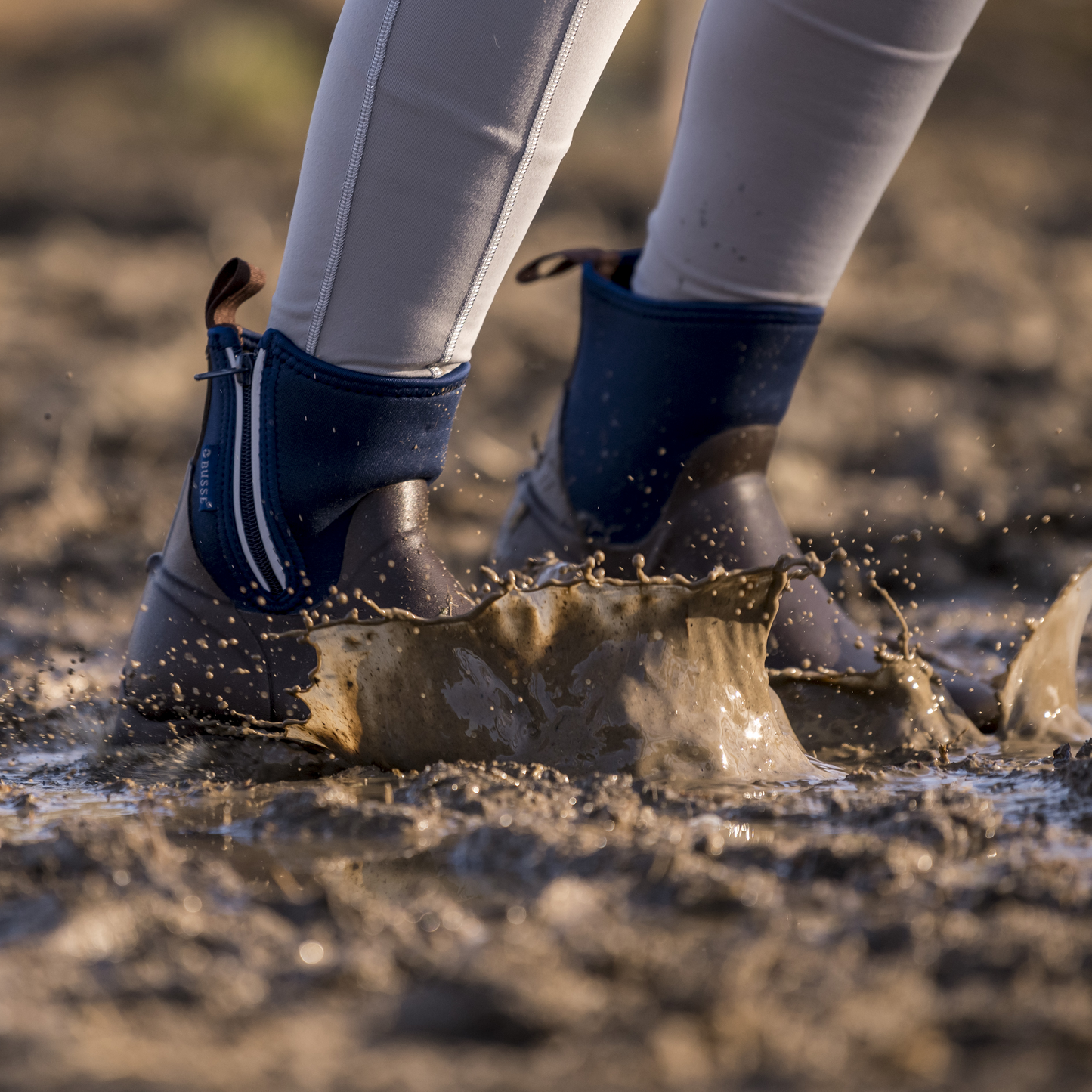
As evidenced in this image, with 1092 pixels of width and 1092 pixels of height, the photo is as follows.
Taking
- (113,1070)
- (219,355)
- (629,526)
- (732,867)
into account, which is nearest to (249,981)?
(113,1070)

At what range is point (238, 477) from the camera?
136 cm

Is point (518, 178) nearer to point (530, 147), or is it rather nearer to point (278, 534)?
point (530, 147)

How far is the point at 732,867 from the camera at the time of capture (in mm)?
931

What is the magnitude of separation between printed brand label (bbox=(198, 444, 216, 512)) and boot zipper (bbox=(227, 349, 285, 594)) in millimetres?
38

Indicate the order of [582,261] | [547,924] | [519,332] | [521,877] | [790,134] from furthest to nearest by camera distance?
[519,332], [582,261], [790,134], [521,877], [547,924]

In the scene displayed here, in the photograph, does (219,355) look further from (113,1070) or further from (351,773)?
(113,1070)

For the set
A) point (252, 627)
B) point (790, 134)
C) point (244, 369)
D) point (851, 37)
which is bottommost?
point (252, 627)

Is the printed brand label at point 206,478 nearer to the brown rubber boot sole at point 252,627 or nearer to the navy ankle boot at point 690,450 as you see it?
the brown rubber boot sole at point 252,627

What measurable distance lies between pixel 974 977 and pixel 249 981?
441 mm

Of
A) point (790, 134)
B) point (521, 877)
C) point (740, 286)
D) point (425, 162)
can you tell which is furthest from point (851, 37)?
point (521, 877)

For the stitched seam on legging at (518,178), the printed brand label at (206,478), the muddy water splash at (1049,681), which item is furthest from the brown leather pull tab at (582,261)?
the muddy water splash at (1049,681)

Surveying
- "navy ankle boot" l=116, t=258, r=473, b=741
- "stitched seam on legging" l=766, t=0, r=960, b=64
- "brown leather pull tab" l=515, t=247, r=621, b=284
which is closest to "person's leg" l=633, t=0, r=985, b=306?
"stitched seam on legging" l=766, t=0, r=960, b=64

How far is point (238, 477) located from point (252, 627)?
0.56ft

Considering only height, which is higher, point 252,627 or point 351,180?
point 351,180
